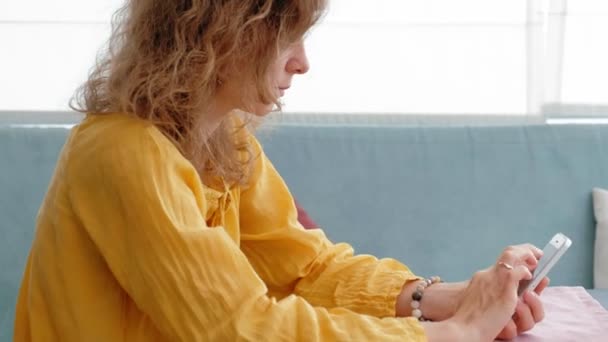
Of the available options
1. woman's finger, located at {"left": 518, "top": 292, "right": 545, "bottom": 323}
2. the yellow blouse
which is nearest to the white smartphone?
woman's finger, located at {"left": 518, "top": 292, "right": 545, "bottom": 323}

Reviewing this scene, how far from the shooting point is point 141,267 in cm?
119

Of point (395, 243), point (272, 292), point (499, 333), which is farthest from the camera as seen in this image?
point (395, 243)

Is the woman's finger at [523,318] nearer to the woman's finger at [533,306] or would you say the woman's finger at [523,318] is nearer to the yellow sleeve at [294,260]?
the woman's finger at [533,306]

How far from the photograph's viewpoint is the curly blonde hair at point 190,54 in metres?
1.28

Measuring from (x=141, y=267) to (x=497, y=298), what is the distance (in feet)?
1.61

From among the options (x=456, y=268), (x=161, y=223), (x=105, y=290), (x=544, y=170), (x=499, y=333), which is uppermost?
(x=161, y=223)

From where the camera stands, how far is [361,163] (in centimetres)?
247

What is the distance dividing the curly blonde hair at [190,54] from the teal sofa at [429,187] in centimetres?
113

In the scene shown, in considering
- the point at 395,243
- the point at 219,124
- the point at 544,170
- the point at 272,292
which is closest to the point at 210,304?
the point at 219,124

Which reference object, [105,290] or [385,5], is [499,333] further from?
[385,5]

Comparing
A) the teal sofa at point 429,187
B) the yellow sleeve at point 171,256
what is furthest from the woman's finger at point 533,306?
the teal sofa at point 429,187

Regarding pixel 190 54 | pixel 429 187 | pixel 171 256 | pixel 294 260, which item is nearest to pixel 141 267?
A: pixel 171 256

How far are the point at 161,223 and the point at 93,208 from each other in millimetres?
101

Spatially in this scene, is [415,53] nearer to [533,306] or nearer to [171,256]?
[533,306]
